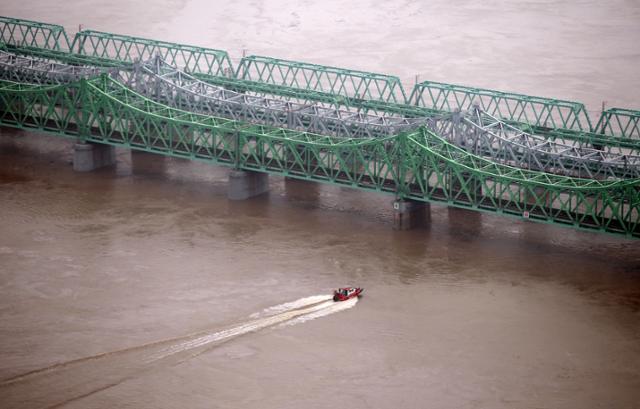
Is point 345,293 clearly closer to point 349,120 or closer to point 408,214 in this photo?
point 408,214

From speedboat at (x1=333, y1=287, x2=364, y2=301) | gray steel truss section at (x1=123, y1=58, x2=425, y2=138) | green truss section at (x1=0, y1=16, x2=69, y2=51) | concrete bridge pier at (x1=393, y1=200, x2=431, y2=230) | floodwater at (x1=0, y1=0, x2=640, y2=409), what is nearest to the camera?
floodwater at (x1=0, y1=0, x2=640, y2=409)

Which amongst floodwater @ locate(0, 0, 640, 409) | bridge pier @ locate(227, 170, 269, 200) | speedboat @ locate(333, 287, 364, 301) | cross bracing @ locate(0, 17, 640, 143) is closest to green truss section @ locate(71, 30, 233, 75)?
cross bracing @ locate(0, 17, 640, 143)

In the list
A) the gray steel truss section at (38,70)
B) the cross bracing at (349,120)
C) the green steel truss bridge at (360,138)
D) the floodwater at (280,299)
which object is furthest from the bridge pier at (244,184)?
the gray steel truss section at (38,70)

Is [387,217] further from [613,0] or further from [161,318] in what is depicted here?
Answer: [613,0]

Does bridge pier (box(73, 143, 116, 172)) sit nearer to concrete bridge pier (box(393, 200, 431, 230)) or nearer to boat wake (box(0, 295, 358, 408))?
concrete bridge pier (box(393, 200, 431, 230))

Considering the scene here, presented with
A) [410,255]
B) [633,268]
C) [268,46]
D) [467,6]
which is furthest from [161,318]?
[467,6]

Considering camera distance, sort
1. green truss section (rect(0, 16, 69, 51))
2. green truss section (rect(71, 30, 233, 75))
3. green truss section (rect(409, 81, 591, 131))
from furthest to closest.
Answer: green truss section (rect(0, 16, 69, 51))
green truss section (rect(71, 30, 233, 75))
green truss section (rect(409, 81, 591, 131))
